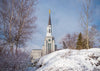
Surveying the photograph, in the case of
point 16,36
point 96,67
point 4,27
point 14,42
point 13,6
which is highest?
point 13,6

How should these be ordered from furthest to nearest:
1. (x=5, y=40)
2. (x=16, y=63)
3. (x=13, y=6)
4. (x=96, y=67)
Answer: (x=13, y=6)
(x=5, y=40)
(x=16, y=63)
(x=96, y=67)

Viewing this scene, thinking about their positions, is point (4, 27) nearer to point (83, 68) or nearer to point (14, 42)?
point (14, 42)

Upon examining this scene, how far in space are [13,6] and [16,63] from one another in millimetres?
4076

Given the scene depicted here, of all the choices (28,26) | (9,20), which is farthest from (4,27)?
(28,26)

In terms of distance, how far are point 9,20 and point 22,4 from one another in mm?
1536

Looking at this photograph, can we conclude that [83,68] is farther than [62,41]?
No

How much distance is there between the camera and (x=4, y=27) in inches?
213

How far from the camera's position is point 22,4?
5.99 metres

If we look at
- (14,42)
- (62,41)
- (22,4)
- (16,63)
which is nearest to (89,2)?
(22,4)

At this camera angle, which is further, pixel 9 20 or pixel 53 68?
pixel 9 20

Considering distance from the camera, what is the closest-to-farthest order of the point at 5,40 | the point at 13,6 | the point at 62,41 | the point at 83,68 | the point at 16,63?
the point at 83,68
the point at 16,63
the point at 5,40
the point at 13,6
the point at 62,41

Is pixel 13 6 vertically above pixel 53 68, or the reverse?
pixel 13 6

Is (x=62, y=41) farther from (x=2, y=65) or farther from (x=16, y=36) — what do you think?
(x=2, y=65)

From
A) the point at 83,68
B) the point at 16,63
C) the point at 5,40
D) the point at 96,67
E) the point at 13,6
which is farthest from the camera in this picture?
the point at 13,6
